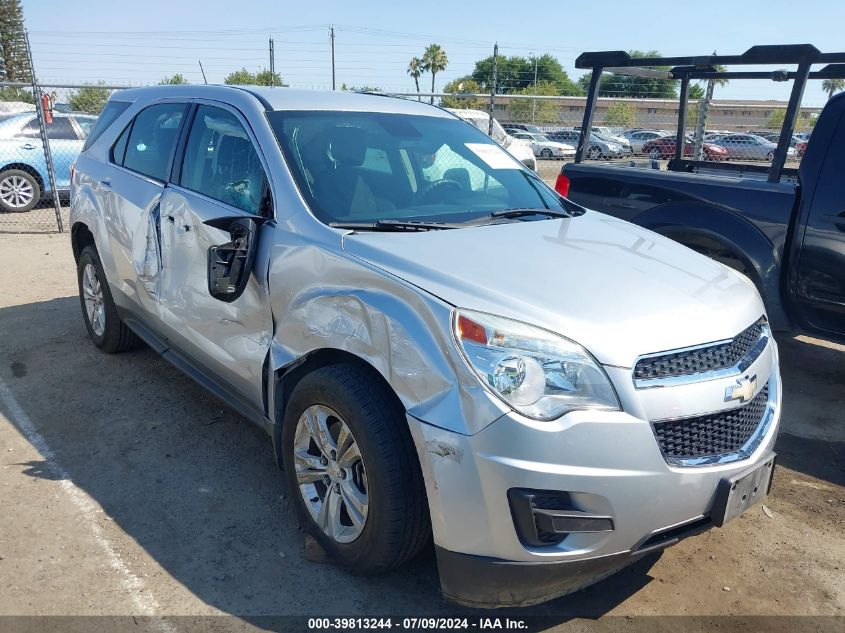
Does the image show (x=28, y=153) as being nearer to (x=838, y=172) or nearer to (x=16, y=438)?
(x=16, y=438)

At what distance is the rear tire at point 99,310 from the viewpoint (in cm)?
489

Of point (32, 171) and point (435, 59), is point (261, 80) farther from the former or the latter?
point (435, 59)

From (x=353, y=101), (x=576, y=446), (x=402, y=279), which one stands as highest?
(x=353, y=101)

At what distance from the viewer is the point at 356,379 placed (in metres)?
2.56

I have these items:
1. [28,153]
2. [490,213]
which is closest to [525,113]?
[28,153]

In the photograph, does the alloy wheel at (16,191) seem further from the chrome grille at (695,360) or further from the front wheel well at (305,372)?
the chrome grille at (695,360)

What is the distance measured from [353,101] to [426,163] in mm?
538

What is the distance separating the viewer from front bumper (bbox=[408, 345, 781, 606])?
2.13 meters

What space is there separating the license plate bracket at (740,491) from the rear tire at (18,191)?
1174 cm

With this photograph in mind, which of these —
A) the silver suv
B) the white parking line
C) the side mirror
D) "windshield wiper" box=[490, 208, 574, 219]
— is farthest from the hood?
the white parking line

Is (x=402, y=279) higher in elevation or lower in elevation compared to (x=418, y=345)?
higher

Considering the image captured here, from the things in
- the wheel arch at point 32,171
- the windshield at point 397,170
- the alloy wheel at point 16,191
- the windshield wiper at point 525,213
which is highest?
the windshield at point 397,170

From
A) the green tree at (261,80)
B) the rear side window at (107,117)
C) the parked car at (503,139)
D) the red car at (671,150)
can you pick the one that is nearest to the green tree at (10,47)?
the green tree at (261,80)

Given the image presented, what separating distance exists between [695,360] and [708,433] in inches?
9.5
